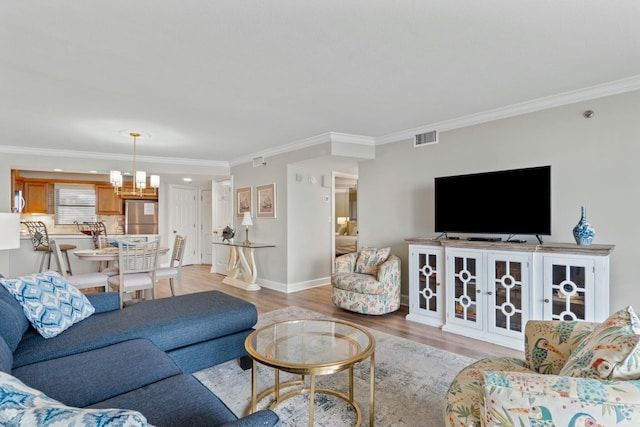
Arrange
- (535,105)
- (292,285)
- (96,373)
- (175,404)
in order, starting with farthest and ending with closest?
(292,285), (535,105), (96,373), (175,404)

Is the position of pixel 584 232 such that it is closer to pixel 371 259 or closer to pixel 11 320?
pixel 371 259

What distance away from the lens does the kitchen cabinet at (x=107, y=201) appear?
7.89m

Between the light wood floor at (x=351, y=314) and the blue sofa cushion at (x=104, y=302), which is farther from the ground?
the blue sofa cushion at (x=104, y=302)

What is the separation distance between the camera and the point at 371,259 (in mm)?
4559

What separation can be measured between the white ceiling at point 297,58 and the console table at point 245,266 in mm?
2480

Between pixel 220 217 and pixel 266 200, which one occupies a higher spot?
pixel 266 200

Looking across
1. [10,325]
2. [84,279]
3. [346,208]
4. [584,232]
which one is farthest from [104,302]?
[346,208]

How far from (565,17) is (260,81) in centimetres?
216

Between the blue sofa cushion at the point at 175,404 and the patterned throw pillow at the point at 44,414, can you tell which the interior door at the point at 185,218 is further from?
the patterned throw pillow at the point at 44,414

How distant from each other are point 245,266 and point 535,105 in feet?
15.6

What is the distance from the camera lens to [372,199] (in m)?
5.08

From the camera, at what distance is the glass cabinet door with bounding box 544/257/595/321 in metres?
2.83

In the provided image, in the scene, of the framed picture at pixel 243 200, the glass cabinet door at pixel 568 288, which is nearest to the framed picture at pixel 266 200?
the framed picture at pixel 243 200

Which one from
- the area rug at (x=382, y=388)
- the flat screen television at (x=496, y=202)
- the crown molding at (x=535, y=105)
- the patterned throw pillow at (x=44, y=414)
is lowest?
the area rug at (x=382, y=388)
